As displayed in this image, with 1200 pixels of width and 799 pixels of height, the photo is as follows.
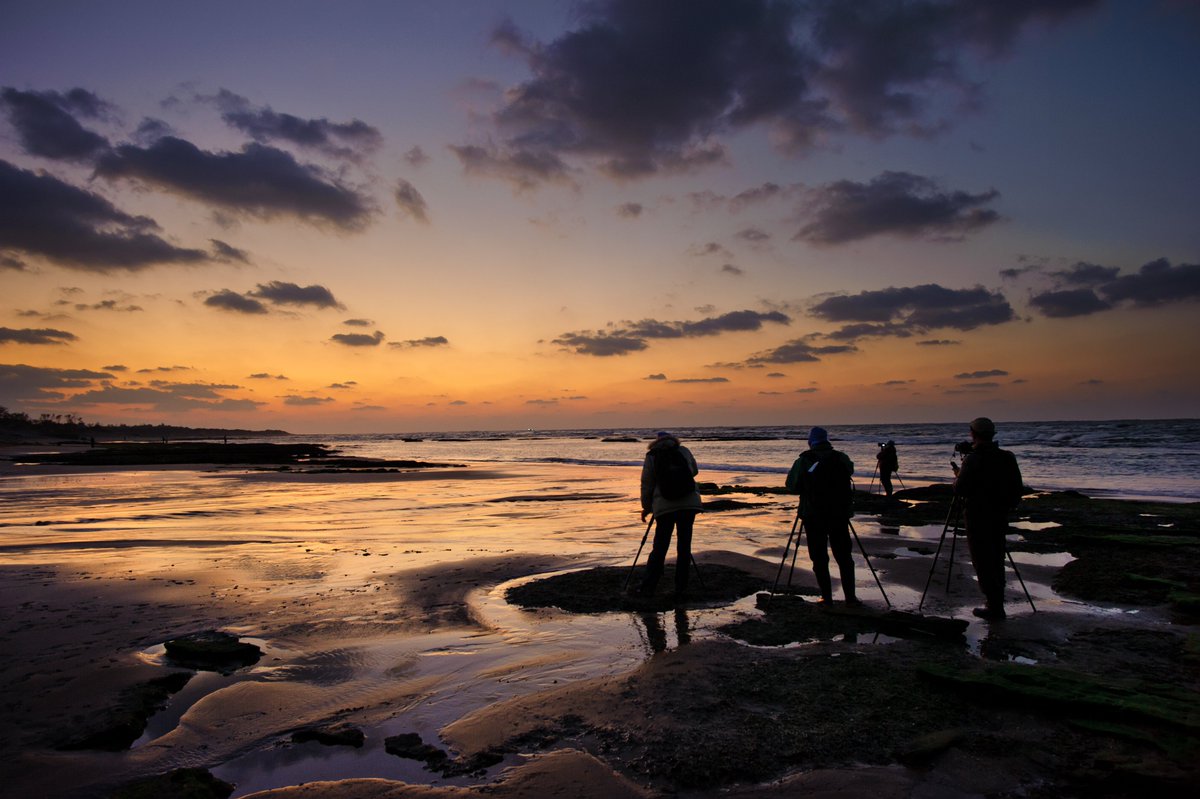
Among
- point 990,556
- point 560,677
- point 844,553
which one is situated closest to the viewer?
point 560,677

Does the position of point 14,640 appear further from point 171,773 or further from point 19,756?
point 171,773

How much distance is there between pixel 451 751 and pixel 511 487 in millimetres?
25060

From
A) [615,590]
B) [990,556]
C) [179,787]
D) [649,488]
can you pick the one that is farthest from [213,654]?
[990,556]

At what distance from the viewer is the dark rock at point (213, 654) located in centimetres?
642

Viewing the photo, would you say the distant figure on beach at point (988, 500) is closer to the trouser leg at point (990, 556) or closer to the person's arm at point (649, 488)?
the trouser leg at point (990, 556)

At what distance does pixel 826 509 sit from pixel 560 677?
439cm

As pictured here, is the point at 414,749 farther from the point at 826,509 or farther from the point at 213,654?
the point at 826,509

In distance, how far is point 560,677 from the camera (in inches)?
239

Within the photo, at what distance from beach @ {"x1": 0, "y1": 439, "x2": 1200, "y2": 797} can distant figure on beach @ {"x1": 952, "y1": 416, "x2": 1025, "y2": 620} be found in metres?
0.61

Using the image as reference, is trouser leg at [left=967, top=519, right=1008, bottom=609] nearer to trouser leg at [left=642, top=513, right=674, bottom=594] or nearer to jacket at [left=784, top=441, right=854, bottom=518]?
jacket at [left=784, top=441, right=854, bottom=518]

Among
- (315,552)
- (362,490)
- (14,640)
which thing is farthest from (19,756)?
(362,490)

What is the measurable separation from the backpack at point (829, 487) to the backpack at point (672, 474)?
1609 mm

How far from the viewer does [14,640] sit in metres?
7.04

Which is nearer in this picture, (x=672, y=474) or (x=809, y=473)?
(x=809, y=473)
